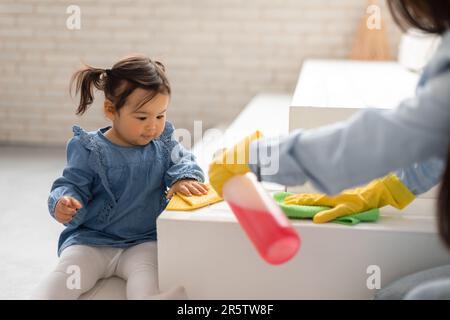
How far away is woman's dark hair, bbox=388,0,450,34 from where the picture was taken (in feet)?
3.19

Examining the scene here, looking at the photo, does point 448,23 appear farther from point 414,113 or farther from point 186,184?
point 186,184

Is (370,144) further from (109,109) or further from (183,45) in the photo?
(183,45)

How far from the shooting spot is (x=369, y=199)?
1.44 metres

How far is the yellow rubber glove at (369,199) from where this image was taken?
142 centimetres

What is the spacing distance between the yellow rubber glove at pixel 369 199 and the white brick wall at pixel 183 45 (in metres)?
1.96

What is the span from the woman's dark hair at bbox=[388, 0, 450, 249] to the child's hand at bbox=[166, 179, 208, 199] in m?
0.74

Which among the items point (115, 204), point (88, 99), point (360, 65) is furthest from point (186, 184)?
point (360, 65)

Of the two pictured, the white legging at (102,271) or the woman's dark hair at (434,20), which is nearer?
the woman's dark hair at (434,20)

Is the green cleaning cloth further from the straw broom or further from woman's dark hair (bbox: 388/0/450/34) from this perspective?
the straw broom

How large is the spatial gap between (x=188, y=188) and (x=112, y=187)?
202mm

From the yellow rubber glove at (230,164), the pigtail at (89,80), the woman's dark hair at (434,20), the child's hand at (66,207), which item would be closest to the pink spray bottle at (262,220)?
the yellow rubber glove at (230,164)

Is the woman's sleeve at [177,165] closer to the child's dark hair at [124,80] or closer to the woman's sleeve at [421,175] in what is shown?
the child's dark hair at [124,80]

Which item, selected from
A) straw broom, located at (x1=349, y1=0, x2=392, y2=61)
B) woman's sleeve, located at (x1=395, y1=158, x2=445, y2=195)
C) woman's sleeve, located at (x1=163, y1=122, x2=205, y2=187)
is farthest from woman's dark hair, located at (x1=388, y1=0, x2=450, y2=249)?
straw broom, located at (x1=349, y1=0, x2=392, y2=61)

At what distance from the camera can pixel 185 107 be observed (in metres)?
3.39
